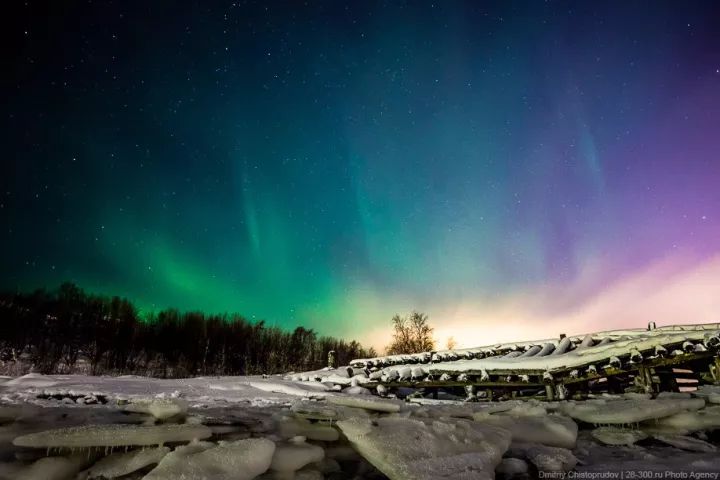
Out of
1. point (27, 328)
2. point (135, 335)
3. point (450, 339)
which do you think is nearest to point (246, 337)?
point (135, 335)

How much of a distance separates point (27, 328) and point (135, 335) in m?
8.71

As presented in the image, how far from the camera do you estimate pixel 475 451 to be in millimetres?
2314

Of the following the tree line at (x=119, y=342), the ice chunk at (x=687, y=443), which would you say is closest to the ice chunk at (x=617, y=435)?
the ice chunk at (x=687, y=443)

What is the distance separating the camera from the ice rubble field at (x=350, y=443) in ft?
6.79

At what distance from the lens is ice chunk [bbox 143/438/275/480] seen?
6.28ft

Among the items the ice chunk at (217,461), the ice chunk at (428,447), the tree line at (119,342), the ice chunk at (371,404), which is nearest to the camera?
the ice chunk at (217,461)

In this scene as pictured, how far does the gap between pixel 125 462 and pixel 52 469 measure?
347mm

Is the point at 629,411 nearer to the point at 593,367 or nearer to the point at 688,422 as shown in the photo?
the point at 688,422

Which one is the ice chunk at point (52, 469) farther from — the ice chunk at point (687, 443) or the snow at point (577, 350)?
the snow at point (577, 350)

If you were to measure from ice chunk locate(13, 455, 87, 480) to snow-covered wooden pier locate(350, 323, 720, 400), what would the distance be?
9493 mm

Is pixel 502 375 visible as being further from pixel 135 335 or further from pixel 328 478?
pixel 135 335

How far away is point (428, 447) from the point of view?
2301 millimetres

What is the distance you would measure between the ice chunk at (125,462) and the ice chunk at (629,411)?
141 inches

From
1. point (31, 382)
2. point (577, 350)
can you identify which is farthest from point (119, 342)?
point (577, 350)
